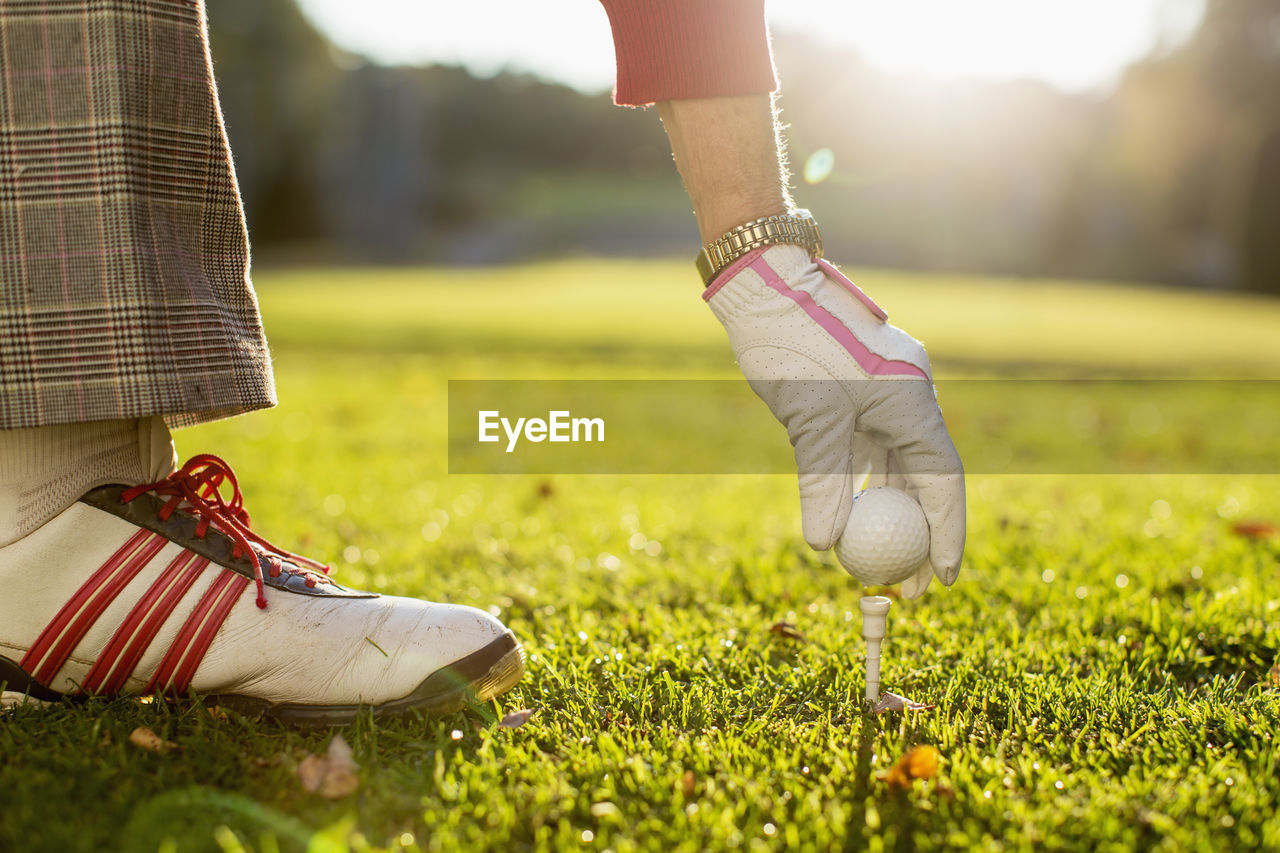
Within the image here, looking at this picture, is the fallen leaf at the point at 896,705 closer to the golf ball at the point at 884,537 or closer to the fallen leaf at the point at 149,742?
the golf ball at the point at 884,537

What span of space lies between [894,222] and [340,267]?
20.3 metres

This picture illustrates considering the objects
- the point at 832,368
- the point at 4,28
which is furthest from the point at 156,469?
the point at 832,368

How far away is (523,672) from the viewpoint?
1610mm

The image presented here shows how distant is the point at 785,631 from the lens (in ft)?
6.45

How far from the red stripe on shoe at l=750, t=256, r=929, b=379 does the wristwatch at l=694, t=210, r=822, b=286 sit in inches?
1.2

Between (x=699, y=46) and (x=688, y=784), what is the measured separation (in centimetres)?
103

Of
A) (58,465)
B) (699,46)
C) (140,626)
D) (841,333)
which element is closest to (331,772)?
(140,626)

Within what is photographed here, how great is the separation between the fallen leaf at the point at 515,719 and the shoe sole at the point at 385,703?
59 mm

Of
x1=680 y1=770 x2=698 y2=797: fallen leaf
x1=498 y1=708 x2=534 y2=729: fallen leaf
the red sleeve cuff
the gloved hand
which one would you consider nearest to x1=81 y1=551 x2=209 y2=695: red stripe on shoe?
x1=498 y1=708 x2=534 y2=729: fallen leaf

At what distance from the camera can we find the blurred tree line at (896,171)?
2884 cm

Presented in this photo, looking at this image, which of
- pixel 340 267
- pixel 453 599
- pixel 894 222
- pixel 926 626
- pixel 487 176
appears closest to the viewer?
pixel 926 626

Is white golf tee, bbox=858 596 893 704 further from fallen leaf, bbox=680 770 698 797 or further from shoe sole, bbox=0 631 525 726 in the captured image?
shoe sole, bbox=0 631 525 726

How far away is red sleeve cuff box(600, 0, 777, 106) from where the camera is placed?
140 centimetres

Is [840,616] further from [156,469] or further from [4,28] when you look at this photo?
[4,28]
